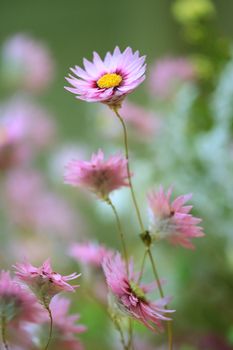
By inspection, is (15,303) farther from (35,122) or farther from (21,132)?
(35,122)

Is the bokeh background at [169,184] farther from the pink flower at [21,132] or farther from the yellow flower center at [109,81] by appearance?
the yellow flower center at [109,81]

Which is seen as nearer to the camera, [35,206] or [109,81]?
[109,81]

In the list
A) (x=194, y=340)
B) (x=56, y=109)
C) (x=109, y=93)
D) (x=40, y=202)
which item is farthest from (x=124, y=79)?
(x=56, y=109)

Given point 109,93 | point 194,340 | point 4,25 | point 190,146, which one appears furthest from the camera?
point 4,25

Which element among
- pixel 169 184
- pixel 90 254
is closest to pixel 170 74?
pixel 169 184

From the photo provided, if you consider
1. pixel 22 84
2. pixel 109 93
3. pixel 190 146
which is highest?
pixel 22 84

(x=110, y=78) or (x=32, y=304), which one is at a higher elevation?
(x=110, y=78)

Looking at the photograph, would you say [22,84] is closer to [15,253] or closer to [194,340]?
[15,253]

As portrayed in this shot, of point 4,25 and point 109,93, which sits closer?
point 109,93
